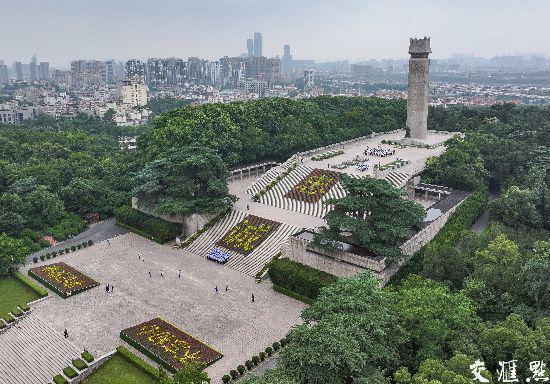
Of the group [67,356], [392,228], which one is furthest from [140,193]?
[392,228]

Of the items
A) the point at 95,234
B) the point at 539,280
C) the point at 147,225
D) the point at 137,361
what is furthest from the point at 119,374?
the point at 539,280

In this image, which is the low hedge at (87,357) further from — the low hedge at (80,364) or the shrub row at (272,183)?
the shrub row at (272,183)

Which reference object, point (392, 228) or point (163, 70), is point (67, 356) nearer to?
point (392, 228)

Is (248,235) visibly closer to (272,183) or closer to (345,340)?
(272,183)

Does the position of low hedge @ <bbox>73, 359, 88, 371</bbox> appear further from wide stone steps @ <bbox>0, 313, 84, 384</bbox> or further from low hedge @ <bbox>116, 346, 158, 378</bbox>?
low hedge @ <bbox>116, 346, 158, 378</bbox>

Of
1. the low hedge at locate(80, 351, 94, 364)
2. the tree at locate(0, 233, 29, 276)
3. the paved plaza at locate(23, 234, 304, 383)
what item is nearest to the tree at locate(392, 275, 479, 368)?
the paved plaza at locate(23, 234, 304, 383)

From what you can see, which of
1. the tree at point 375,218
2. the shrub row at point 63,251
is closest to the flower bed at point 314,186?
the tree at point 375,218
